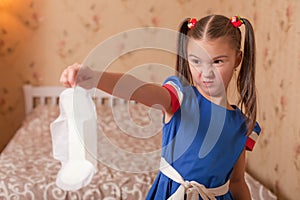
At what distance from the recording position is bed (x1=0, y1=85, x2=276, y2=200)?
6.98 feet

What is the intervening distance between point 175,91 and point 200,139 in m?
0.12

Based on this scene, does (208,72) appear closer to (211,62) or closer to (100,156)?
(211,62)

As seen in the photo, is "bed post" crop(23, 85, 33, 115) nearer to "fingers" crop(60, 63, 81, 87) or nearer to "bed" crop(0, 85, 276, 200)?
"bed" crop(0, 85, 276, 200)

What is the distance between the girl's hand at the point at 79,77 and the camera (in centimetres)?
72

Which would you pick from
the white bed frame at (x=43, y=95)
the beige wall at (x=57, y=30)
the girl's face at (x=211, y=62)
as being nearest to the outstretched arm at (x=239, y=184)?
the girl's face at (x=211, y=62)

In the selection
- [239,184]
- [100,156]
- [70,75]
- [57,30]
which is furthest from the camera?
[57,30]

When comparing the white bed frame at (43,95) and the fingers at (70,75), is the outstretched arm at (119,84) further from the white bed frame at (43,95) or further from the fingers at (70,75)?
the white bed frame at (43,95)

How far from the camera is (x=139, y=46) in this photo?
374 centimetres

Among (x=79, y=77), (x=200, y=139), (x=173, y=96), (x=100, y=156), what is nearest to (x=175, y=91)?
(x=173, y=96)

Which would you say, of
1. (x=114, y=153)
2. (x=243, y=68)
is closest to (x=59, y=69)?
(x=114, y=153)

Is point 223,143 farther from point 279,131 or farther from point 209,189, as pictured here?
point 279,131

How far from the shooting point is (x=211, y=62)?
3.17 ft

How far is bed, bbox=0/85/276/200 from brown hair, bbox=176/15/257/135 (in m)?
0.50

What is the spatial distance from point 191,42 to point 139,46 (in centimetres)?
276
